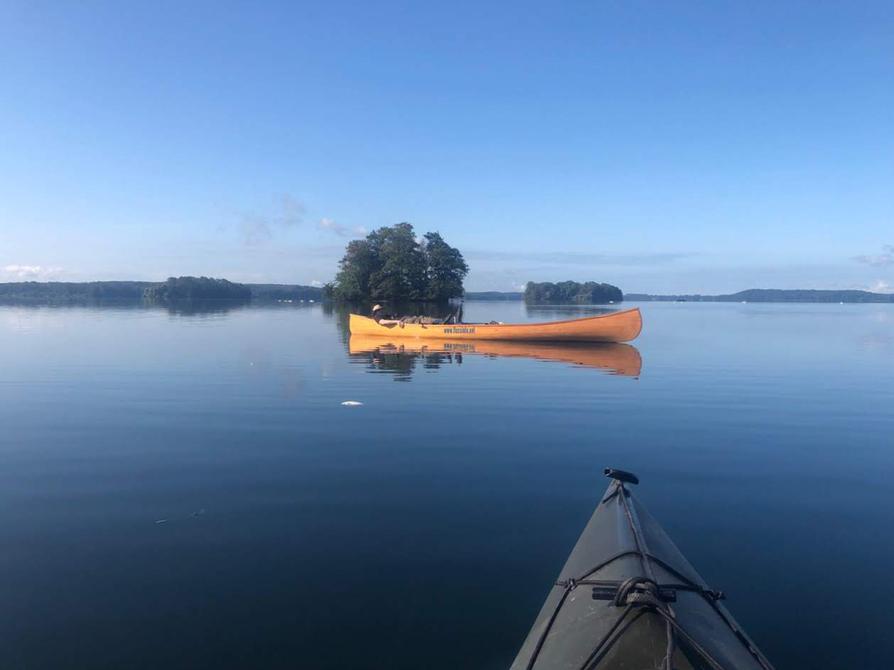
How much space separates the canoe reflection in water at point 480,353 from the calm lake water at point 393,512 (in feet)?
16.5

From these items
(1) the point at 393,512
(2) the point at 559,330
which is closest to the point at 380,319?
(2) the point at 559,330

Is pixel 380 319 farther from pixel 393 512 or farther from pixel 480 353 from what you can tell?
pixel 393 512

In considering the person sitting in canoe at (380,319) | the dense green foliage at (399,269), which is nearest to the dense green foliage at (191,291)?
the dense green foliage at (399,269)

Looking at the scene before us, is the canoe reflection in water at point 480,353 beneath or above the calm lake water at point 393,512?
above

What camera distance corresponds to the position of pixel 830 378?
21.1 meters

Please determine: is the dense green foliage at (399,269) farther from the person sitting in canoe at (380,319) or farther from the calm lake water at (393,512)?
the calm lake water at (393,512)

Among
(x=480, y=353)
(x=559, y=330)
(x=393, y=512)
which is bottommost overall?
(x=393, y=512)

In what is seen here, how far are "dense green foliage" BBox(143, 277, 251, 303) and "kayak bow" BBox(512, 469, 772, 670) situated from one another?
141 m

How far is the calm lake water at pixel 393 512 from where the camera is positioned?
558cm

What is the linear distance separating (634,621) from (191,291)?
15741 cm

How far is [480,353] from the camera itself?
28.0m

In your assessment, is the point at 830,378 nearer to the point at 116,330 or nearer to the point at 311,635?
the point at 311,635

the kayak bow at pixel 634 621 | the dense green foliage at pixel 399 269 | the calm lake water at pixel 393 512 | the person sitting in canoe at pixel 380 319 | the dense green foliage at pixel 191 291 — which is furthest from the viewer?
the dense green foliage at pixel 191 291

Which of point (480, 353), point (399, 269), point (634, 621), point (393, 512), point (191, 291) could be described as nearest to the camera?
point (634, 621)
